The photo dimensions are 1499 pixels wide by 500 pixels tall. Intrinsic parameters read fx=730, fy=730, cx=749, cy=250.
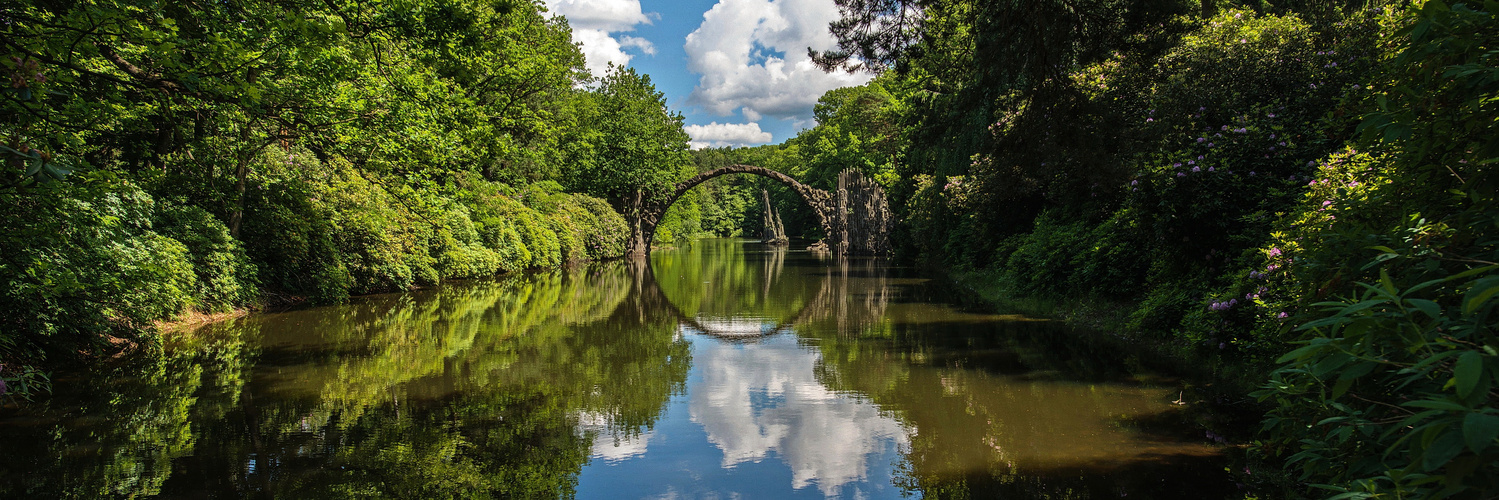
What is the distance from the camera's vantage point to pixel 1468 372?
146 cm

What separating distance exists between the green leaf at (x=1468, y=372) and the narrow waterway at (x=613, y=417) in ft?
11.3

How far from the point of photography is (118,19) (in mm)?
4781

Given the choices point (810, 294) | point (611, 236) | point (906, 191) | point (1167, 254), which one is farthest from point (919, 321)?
point (611, 236)

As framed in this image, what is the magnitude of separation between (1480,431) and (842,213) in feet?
122

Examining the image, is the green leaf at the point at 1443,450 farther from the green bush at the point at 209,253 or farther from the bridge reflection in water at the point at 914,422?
the green bush at the point at 209,253

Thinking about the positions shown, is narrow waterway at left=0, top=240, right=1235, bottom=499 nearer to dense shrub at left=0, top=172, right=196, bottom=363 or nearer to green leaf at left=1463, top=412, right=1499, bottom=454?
dense shrub at left=0, top=172, right=196, bottom=363

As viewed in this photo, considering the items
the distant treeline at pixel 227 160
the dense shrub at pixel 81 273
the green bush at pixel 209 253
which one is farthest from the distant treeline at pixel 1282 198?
the green bush at pixel 209 253

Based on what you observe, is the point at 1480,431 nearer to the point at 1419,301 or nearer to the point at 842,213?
the point at 1419,301

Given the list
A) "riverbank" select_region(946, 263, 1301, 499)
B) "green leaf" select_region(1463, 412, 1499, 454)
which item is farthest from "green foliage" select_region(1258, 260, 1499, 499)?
"riverbank" select_region(946, 263, 1301, 499)

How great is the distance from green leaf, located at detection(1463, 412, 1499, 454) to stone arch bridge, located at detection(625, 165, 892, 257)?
33.7 meters

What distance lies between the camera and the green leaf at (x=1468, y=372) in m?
1.43

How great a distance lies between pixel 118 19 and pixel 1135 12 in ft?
30.1

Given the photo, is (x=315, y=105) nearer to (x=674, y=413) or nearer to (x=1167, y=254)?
(x=674, y=413)

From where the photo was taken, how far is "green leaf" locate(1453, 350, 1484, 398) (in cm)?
143
